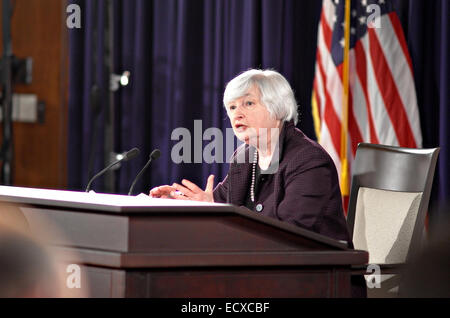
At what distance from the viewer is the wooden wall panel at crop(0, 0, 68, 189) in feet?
6.56

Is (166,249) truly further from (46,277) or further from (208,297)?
(46,277)

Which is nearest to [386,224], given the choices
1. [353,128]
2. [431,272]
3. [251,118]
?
[251,118]

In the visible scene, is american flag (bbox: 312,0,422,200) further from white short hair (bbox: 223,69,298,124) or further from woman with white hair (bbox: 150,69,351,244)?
white short hair (bbox: 223,69,298,124)

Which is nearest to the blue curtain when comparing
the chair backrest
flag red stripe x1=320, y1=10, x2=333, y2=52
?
flag red stripe x1=320, y1=10, x2=333, y2=52

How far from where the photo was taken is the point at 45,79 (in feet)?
6.91

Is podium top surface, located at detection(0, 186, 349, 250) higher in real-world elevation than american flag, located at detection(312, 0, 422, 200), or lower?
lower

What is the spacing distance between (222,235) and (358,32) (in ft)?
10.7

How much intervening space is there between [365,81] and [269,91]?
1867mm

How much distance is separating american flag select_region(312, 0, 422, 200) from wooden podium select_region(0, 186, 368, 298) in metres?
2.82

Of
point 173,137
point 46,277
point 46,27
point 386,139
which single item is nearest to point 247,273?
point 46,277

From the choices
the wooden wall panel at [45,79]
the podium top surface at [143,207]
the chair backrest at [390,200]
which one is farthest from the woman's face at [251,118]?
the podium top surface at [143,207]

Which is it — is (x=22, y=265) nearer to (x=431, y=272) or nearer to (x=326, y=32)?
(x=431, y=272)

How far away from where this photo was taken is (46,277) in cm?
108
